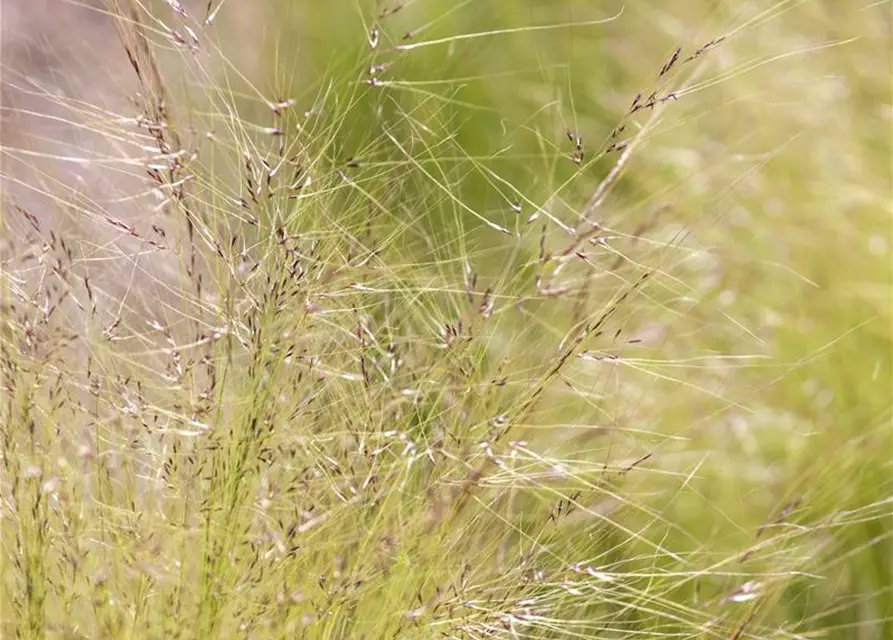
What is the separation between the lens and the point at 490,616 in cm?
82

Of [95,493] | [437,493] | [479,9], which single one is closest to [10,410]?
[95,493]

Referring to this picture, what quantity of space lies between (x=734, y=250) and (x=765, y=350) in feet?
0.64

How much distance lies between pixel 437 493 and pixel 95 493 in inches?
12.0

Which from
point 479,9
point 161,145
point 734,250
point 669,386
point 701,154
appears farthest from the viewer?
point 479,9

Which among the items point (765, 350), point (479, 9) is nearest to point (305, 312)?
point (765, 350)

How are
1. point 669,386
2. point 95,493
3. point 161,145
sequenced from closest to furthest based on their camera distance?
point 161,145 < point 95,493 < point 669,386

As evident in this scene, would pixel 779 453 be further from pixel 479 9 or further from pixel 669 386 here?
pixel 479 9

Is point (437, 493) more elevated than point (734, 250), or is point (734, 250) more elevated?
point (437, 493)

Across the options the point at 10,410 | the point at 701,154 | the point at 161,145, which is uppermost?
the point at 161,145

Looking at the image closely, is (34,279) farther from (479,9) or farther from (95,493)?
(479,9)

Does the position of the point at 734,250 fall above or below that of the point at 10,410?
below

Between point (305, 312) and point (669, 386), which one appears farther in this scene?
point (669, 386)

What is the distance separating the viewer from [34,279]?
1012mm

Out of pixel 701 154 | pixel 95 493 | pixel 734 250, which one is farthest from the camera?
pixel 701 154
